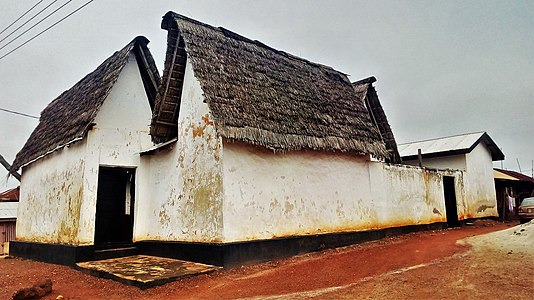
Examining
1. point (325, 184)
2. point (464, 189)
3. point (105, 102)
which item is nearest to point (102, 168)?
point (105, 102)

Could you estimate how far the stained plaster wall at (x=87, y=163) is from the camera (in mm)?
9992

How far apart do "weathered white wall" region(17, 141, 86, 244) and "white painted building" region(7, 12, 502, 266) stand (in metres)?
0.06

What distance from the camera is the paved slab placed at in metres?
6.98

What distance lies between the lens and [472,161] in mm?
18078

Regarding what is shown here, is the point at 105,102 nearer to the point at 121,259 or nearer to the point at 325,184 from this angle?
the point at 121,259

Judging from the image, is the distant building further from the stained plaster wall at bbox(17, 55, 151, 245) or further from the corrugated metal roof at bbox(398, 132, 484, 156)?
the stained plaster wall at bbox(17, 55, 151, 245)

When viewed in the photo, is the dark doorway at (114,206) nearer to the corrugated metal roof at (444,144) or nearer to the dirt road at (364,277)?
the dirt road at (364,277)

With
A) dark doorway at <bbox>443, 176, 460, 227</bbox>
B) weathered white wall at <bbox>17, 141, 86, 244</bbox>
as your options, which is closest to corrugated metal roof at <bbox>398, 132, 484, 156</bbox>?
dark doorway at <bbox>443, 176, 460, 227</bbox>

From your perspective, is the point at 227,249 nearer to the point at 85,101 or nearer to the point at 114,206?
the point at 114,206

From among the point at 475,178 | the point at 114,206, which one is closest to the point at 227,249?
the point at 114,206

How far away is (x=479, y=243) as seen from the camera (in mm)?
9516

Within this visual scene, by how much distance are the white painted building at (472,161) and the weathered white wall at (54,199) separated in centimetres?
1429

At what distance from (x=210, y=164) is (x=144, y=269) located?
8.49 feet

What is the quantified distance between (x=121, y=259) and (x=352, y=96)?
8863 millimetres
